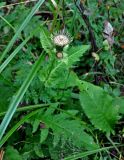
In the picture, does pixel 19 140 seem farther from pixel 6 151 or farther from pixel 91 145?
pixel 91 145

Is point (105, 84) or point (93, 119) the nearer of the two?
point (93, 119)

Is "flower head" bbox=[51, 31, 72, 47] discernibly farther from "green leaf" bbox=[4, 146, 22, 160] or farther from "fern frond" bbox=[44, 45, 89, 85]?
"green leaf" bbox=[4, 146, 22, 160]

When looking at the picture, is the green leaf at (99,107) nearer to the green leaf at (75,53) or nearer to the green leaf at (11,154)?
the green leaf at (75,53)

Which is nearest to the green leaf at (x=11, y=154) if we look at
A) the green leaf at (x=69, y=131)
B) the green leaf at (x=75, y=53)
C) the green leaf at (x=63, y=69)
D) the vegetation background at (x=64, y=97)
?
the vegetation background at (x=64, y=97)

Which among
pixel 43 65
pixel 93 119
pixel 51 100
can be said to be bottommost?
pixel 93 119

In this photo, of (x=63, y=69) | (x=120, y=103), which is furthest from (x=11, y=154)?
(x=120, y=103)

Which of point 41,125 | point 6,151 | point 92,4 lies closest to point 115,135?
point 41,125

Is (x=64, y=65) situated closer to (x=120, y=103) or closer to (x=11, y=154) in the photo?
(x=120, y=103)
